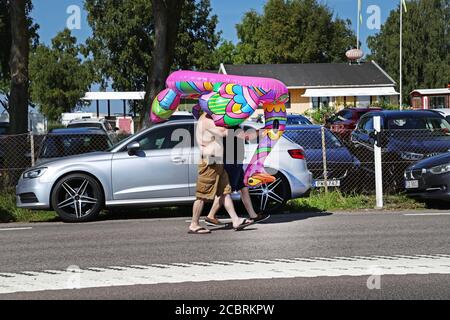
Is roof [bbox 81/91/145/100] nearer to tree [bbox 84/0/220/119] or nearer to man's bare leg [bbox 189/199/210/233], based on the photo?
tree [bbox 84/0/220/119]

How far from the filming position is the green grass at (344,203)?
1211 cm

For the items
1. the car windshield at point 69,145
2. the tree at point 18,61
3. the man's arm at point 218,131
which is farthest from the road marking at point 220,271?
the tree at point 18,61

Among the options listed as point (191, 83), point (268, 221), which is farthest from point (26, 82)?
point (268, 221)

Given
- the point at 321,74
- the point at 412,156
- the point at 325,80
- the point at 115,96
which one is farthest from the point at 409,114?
the point at 321,74

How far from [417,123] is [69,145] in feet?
26.6

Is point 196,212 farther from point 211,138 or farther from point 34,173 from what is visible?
point 34,173

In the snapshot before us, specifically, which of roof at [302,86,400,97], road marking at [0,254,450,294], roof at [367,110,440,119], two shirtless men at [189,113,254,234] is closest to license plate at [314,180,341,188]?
roof at [367,110,440,119]

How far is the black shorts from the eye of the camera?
957 centimetres

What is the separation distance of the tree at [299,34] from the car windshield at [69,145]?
190 ft

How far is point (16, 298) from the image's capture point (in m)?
5.86

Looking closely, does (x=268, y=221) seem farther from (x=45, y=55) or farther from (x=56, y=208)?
(x=45, y=55)

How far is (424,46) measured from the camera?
76.9 metres

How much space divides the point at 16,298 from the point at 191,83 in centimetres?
478

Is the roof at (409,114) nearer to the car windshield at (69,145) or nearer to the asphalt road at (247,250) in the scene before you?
the asphalt road at (247,250)
